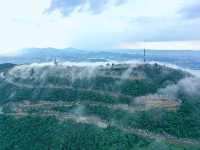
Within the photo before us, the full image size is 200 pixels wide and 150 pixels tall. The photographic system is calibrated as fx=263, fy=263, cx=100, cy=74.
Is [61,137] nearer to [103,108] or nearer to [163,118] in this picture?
[103,108]

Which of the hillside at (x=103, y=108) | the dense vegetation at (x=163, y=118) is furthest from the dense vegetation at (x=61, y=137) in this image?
the dense vegetation at (x=163, y=118)

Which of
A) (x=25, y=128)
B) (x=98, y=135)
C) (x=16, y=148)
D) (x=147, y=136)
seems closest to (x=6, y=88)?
(x=25, y=128)

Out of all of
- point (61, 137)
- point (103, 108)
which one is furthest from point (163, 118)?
point (61, 137)

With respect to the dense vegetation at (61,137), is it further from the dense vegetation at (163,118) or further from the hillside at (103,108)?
the dense vegetation at (163,118)

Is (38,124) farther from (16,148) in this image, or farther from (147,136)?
(147,136)

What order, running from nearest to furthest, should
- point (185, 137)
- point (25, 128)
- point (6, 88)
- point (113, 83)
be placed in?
point (185, 137), point (25, 128), point (113, 83), point (6, 88)

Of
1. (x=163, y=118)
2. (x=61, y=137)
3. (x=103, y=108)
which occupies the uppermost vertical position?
(x=103, y=108)

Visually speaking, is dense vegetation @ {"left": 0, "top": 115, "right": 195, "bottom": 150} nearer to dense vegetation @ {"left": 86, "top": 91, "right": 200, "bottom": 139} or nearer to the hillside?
the hillside

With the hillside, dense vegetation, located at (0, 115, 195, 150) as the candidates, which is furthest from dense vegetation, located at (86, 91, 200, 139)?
dense vegetation, located at (0, 115, 195, 150)
